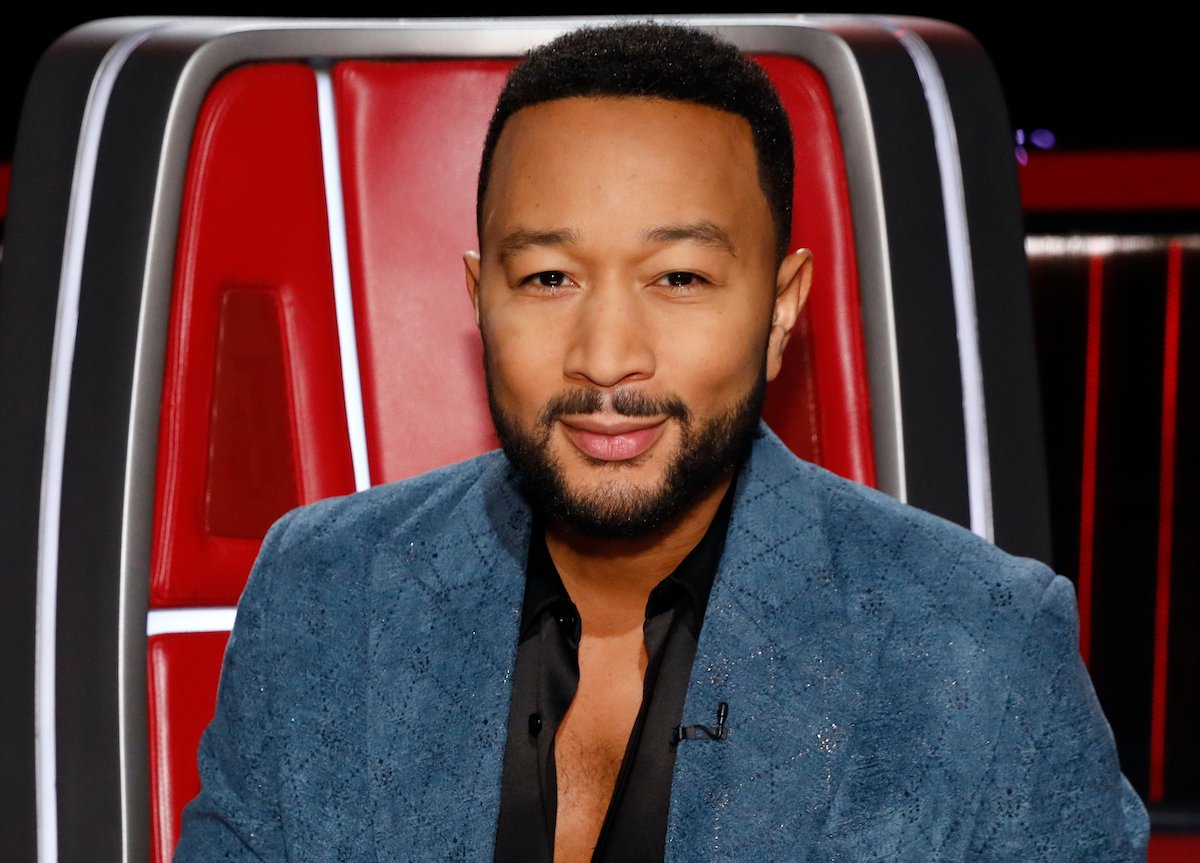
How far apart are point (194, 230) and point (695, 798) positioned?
727 mm

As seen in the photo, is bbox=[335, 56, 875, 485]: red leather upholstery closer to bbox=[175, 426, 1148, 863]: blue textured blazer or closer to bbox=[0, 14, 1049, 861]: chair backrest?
bbox=[0, 14, 1049, 861]: chair backrest

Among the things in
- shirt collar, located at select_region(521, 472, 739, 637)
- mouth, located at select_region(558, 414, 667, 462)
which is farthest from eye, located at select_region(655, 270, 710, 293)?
shirt collar, located at select_region(521, 472, 739, 637)

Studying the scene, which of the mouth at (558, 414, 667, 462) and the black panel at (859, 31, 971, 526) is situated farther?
the black panel at (859, 31, 971, 526)

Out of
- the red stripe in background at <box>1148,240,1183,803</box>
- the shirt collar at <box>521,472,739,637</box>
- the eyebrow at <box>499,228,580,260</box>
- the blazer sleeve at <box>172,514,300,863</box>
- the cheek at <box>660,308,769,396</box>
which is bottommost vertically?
the red stripe in background at <box>1148,240,1183,803</box>

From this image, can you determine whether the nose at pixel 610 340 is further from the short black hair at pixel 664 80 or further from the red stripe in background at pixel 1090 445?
the red stripe in background at pixel 1090 445

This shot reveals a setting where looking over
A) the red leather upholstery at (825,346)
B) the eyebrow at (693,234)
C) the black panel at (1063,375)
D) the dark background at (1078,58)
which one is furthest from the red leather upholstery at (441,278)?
the black panel at (1063,375)

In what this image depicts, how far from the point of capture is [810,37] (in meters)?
1.37

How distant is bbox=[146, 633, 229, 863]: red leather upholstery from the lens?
1262 mm

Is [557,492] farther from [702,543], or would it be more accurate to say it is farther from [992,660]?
[992,660]

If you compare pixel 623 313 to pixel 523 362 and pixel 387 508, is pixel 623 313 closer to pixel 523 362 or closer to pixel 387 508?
→ pixel 523 362

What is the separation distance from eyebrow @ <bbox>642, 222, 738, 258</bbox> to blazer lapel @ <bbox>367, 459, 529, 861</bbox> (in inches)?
11.3

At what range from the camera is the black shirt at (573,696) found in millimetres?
1040

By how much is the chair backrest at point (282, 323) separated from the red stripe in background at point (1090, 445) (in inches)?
78.4

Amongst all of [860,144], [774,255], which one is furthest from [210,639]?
[860,144]
